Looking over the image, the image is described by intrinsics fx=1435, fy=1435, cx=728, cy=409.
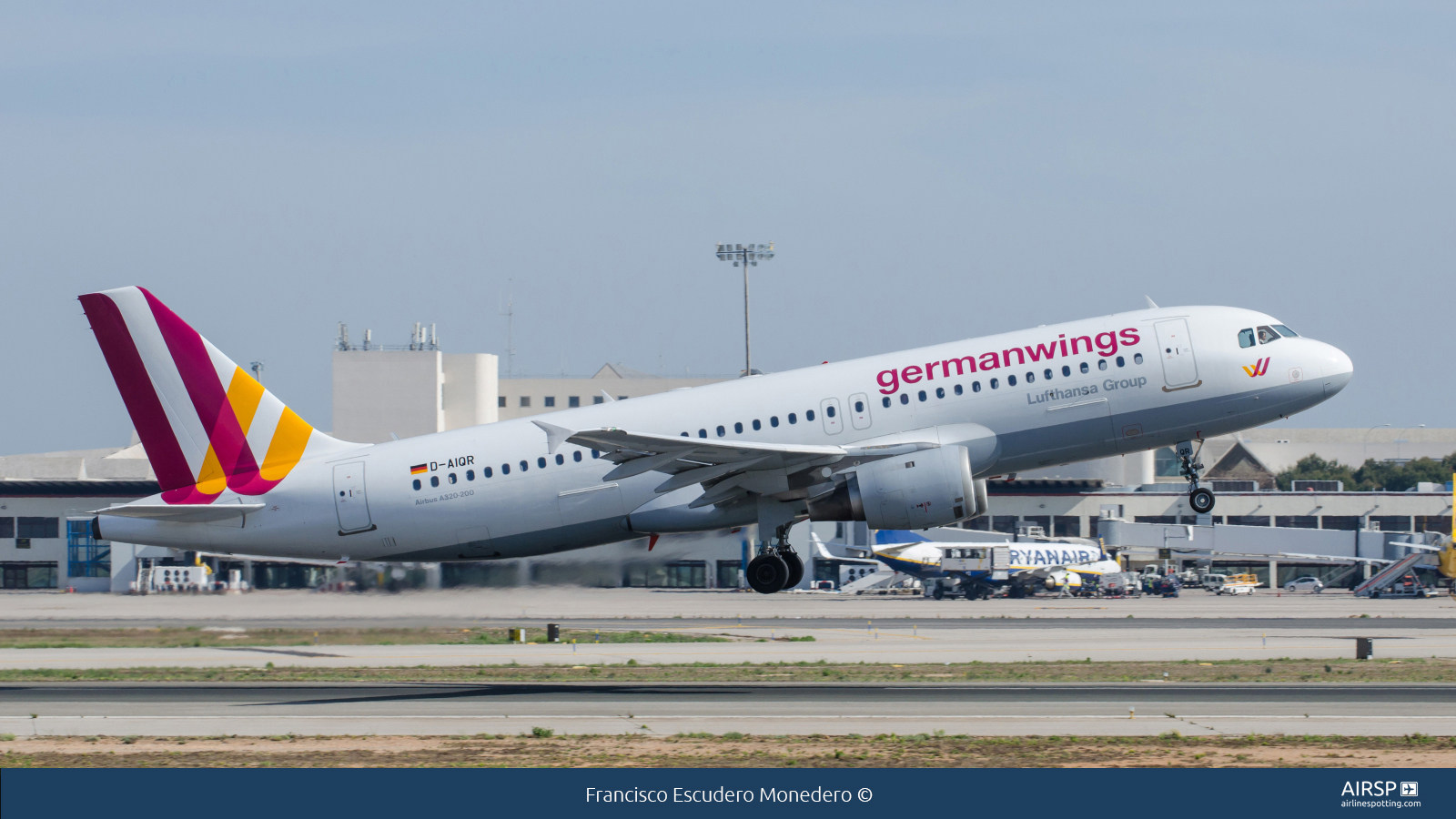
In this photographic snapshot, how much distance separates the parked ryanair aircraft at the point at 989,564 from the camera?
8719cm

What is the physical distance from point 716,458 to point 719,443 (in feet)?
2.99

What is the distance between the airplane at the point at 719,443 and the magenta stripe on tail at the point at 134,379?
1.8 inches

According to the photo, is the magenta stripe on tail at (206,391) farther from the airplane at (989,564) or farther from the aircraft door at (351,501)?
the airplane at (989,564)

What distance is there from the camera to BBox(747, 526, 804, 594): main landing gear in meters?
34.1

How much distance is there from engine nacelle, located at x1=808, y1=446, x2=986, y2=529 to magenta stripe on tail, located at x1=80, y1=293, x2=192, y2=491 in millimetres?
17471

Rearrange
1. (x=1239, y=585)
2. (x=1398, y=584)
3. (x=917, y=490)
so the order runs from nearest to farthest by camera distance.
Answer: (x=917, y=490) → (x=1398, y=584) → (x=1239, y=585)

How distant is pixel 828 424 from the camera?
33031mm

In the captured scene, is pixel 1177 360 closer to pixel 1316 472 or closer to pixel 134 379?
pixel 134 379

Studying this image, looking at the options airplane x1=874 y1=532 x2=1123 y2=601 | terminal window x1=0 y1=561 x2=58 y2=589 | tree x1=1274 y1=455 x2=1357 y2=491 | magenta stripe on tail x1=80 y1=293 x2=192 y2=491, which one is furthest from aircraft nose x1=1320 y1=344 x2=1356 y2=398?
tree x1=1274 y1=455 x2=1357 y2=491

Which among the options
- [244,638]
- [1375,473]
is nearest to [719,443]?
[244,638]

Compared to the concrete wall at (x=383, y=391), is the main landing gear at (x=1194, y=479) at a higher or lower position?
lower

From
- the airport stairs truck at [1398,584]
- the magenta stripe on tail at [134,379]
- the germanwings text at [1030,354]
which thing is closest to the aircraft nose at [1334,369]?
the germanwings text at [1030,354]
